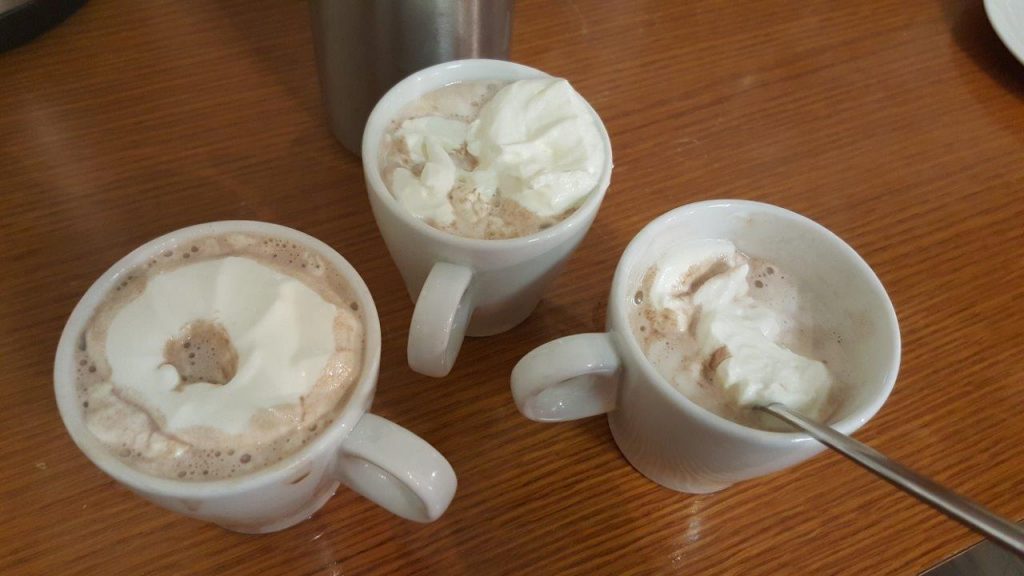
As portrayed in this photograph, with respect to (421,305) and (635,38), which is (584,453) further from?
(635,38)

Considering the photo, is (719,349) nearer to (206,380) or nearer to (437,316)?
(437,316)

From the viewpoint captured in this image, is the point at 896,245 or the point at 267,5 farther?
the point at 267,5

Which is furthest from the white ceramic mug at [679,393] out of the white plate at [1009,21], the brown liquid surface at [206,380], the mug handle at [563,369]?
the white plate at [1009,21]

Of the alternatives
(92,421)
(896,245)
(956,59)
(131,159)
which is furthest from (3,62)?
(956,59)

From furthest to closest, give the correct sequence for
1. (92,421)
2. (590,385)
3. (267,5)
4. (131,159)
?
(267,5) → (131,159) → (590,385) → (92,421)

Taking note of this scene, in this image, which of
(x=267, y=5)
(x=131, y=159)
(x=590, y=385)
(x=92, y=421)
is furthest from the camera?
(x=267, y=5)
